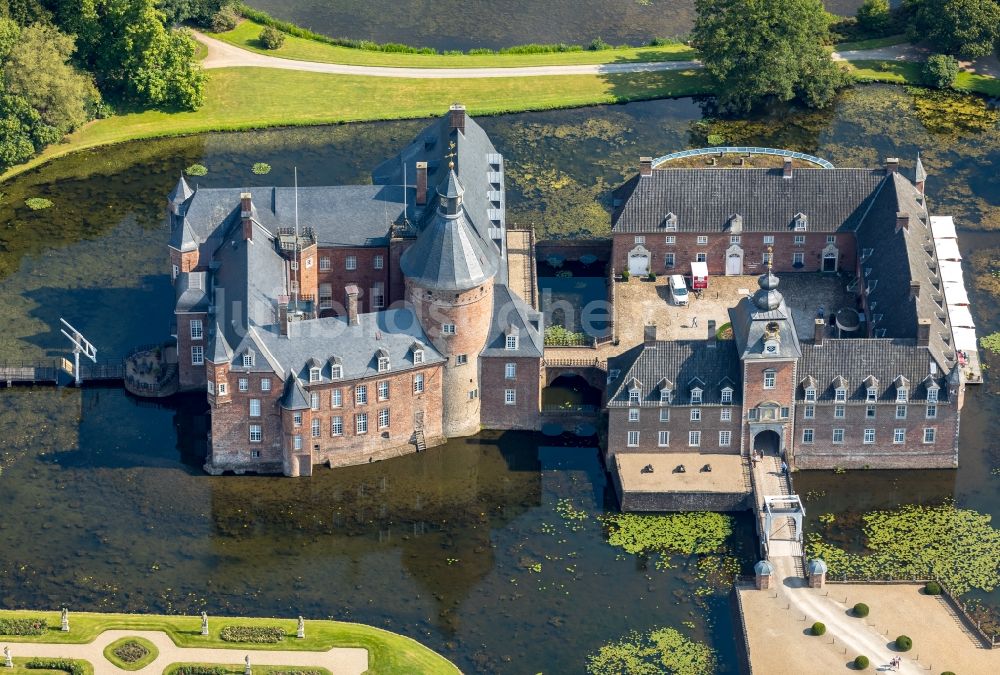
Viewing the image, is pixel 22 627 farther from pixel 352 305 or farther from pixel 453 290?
pixel 453 290

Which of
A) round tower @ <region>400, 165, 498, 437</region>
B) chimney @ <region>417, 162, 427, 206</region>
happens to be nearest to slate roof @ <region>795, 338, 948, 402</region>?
round tower @ <region>400, 165, 498, 437</region>

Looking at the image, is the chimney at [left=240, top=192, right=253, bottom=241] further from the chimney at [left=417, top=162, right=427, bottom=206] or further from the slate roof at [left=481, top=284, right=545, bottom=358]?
the slate roof at [left=481, top=284, right=545, bottom=358]

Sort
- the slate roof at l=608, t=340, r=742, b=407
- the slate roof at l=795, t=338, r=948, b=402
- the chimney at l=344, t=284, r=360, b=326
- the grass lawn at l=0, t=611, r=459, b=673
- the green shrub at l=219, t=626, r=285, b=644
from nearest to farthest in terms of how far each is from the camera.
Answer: the grass lawn at l=0, t=611, r=459, b=673 → the green shrub at l=219, t=626, r=285, b=644 → the chimney at l=344, t=284, r=360, b=326 → the slate roof at l=608, t=340, r=742, b=407 → the slate roof at l=795, t=338, r=948, b=402

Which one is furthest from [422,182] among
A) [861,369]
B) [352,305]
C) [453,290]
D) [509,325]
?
[861,369]

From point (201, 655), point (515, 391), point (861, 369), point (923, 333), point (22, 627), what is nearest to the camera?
point (201, 655)

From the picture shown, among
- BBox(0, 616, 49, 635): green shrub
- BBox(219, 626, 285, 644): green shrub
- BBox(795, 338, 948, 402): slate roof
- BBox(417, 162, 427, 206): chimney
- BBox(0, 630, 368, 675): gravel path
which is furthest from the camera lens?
BBox(417, 162, 427, 206): chimney

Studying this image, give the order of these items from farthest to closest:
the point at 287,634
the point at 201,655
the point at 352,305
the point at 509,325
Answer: the point at 509,325
the point at 352,305
the point at 287,634
the point at 201,655

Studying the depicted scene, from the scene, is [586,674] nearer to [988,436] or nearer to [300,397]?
[300,397]
